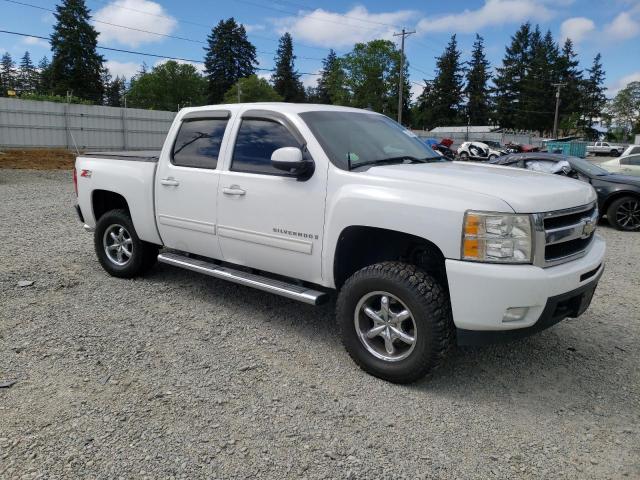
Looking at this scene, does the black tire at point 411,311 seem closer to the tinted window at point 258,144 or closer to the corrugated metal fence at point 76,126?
the tinted window at point 258,144

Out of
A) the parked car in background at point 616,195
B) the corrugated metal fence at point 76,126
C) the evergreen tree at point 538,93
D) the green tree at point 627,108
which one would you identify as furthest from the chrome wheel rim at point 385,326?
the green tree at point 627,108

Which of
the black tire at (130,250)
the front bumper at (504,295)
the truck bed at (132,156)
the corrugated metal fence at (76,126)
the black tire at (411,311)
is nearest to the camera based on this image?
the front bumper at (504,295)

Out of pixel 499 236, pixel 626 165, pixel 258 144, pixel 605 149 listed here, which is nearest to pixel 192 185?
pixel 258 144

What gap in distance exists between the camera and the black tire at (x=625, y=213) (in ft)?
32.5

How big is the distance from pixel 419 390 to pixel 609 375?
147 centimetres

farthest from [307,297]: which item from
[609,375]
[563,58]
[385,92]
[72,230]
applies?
[563,58]

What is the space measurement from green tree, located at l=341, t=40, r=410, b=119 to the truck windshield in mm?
84446

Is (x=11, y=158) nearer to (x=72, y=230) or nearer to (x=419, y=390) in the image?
(x=72, y=230)

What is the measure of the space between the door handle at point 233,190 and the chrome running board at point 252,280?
0.69 meters

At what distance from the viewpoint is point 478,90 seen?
90750 millimetres

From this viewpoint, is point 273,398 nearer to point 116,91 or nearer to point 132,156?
point 132,156

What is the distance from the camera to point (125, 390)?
3357mm

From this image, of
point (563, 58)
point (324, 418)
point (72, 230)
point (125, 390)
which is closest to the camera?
point (324, 418)

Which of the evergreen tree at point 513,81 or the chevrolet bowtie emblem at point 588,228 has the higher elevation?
the evergreen tree at point 513,81
